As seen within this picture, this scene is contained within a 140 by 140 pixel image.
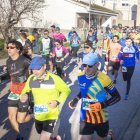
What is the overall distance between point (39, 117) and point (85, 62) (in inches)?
42.4

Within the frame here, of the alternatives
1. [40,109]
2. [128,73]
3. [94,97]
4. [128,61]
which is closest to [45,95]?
[40,109]

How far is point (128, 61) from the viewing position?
10312mm

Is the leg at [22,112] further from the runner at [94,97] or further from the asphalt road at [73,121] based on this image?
the runner at [94,97]

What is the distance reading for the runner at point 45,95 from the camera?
5133 mm

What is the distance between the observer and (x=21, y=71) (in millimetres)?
6414

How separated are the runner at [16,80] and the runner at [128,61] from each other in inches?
167

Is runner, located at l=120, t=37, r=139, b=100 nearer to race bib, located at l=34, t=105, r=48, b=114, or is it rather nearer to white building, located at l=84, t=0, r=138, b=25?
race bib, located at l=34, t=105, r=48, b=114

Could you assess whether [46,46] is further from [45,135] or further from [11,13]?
[11,13]

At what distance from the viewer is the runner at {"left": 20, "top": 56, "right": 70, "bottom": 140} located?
5133mm

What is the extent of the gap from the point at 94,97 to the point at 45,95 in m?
0.70

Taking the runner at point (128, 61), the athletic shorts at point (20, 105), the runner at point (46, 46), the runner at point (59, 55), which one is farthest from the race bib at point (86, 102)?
the runner at point (46, 46)

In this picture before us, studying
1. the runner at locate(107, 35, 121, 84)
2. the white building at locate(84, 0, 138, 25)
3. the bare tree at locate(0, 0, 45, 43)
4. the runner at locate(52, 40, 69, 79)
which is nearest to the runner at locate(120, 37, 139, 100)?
the runner at locate(107, 35, 121, 84)

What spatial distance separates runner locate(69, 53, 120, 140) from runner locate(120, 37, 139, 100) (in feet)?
16.6

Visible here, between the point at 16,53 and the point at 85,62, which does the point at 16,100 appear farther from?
the point at 85,62
